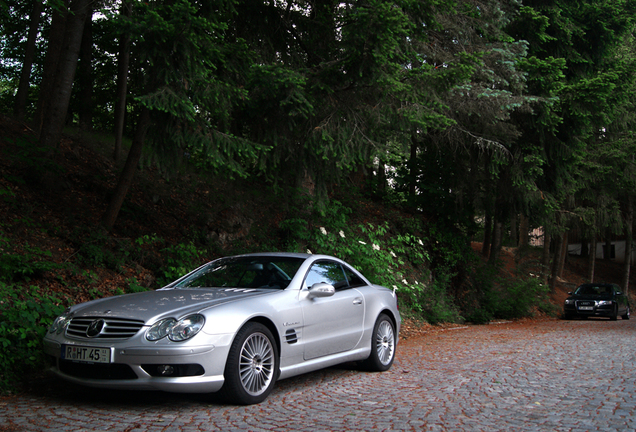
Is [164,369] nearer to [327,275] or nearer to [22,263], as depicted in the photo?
[327,275]

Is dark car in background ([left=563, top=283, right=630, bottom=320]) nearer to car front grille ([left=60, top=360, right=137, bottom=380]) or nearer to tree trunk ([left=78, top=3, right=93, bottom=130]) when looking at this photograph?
tree trunk ([left=78, top=3, right=93, bottom=130])

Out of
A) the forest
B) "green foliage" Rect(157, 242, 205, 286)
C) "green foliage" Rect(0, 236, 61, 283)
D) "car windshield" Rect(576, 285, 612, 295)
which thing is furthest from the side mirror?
"car windshield" Rect(576, 285, 612, 295)

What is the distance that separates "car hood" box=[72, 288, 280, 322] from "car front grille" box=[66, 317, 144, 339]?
49mm

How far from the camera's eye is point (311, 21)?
Result: 437 inches

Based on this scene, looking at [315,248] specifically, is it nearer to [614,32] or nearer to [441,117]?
[441,117]

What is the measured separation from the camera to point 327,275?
7156 millimetres

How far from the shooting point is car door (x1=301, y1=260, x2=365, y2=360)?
20.7ft

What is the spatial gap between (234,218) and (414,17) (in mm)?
6918

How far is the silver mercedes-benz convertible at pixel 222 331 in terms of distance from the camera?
4992 millimetres

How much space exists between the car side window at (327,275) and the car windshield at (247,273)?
211 mm

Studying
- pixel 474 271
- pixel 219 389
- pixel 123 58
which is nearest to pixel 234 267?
pixel 219 389

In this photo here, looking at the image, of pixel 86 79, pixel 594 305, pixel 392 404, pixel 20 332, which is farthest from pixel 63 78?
pixel 594 305

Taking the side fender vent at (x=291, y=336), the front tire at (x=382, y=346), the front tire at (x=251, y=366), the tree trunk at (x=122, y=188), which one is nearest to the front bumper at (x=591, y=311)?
the front tire at (x=382, y=346)

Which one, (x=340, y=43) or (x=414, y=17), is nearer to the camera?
(x=340, y=43)
